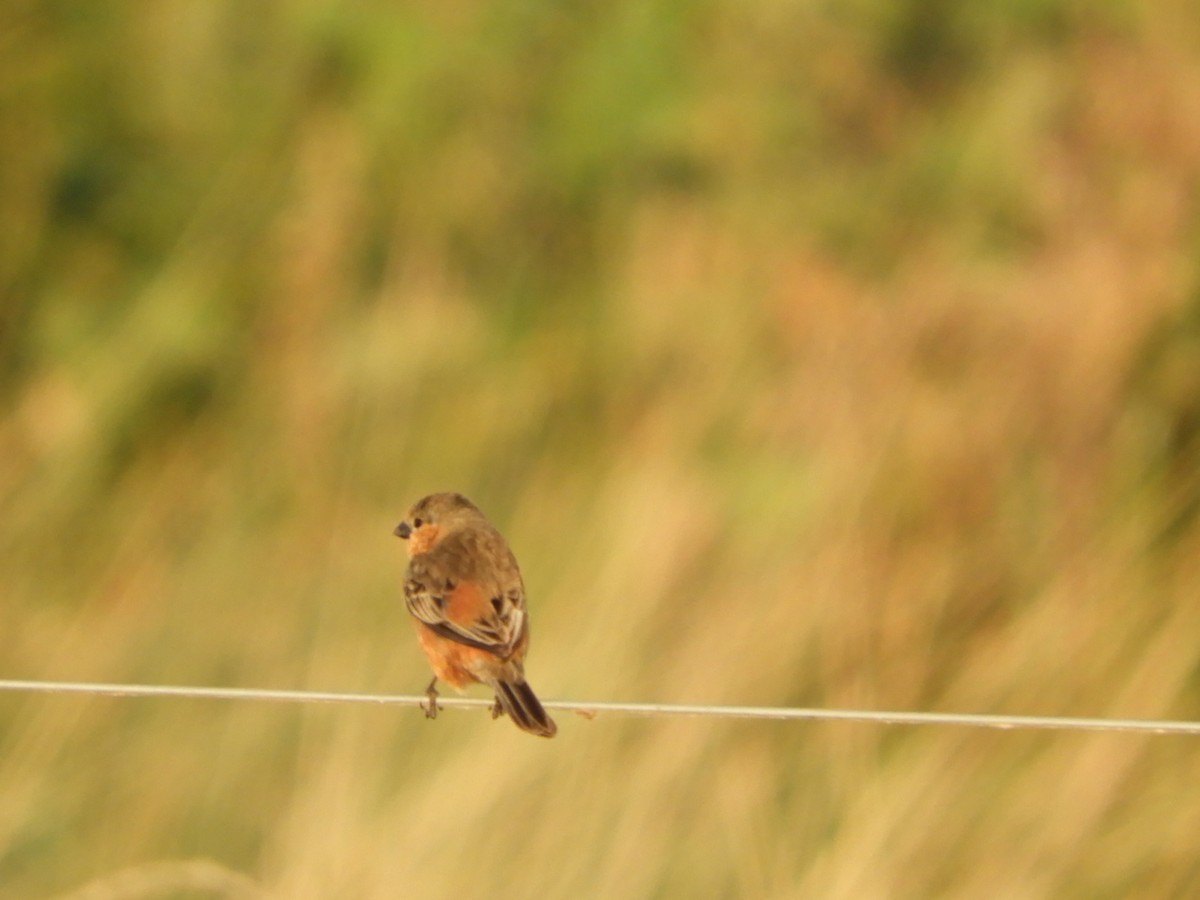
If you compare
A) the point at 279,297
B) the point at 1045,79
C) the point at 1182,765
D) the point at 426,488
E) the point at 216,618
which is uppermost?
the point at 1045,79

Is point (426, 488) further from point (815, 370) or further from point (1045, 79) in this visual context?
point (1045, 79)

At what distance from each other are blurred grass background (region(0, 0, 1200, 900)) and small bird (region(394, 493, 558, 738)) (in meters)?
0.70

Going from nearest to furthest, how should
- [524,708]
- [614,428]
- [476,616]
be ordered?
[524,708], [476,616], [614,428]

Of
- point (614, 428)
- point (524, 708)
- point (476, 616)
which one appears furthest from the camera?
point (614, 428)

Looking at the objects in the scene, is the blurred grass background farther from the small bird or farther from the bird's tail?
the bird's tail

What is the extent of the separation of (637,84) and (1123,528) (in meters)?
3.64

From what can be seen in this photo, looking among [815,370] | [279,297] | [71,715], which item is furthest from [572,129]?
[71,715]

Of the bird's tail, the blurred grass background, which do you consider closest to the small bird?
the bird's tail

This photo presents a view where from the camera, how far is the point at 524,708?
3814mm

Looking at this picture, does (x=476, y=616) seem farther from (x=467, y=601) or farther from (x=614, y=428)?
(x=614, y=428)

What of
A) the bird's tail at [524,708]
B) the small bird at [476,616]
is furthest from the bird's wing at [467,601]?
the bird's tail at [524,708]

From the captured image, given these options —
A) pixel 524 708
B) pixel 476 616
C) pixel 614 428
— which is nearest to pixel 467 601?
pixel 476 616

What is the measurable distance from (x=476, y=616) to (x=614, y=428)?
222cm

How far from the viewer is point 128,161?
8.03 meters
